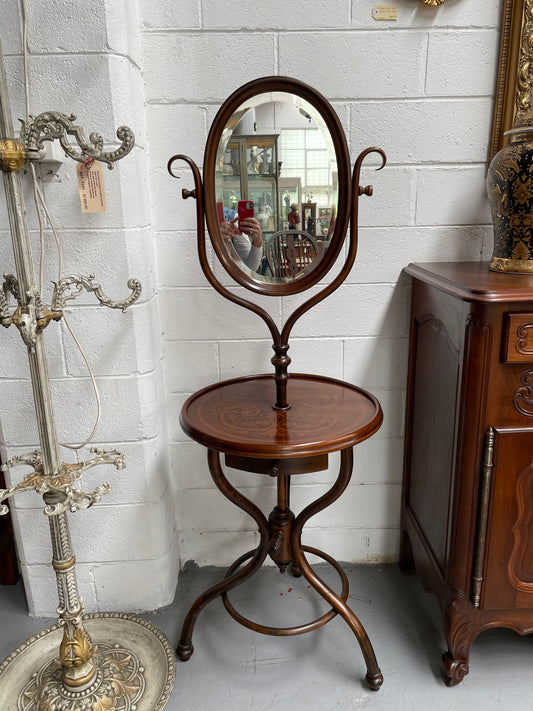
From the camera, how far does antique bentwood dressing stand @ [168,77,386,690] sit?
1109 millimetres

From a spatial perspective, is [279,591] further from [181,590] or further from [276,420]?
[276,420]

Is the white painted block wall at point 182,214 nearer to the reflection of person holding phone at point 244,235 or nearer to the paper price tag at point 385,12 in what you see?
the paper price tag at point 385,12

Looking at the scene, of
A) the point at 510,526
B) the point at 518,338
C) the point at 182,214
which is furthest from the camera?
the point at 182,214

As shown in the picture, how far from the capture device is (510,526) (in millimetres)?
1194

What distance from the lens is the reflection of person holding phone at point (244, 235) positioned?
4.12 ft

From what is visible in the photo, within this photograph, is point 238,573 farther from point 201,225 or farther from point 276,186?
point 276,186

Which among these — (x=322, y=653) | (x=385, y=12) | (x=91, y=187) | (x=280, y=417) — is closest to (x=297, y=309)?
(x=280, y=417)

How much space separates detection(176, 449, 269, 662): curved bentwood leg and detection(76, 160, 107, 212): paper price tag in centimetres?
67

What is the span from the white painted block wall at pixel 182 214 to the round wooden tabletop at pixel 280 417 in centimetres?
19

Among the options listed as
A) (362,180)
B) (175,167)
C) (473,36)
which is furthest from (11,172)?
(473,36)

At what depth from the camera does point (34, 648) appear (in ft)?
4.52

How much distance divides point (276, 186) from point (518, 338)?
65cm

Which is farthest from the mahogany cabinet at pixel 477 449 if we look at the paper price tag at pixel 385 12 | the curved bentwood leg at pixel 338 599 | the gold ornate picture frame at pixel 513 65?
the paper price tag at pixel 385 12

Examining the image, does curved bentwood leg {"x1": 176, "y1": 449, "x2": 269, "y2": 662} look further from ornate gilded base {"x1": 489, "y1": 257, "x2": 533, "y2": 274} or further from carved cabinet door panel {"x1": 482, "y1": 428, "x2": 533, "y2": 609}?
ornate gilded base {"x1": 489, "y1": 257, "x2": 533, "y2": 274}
